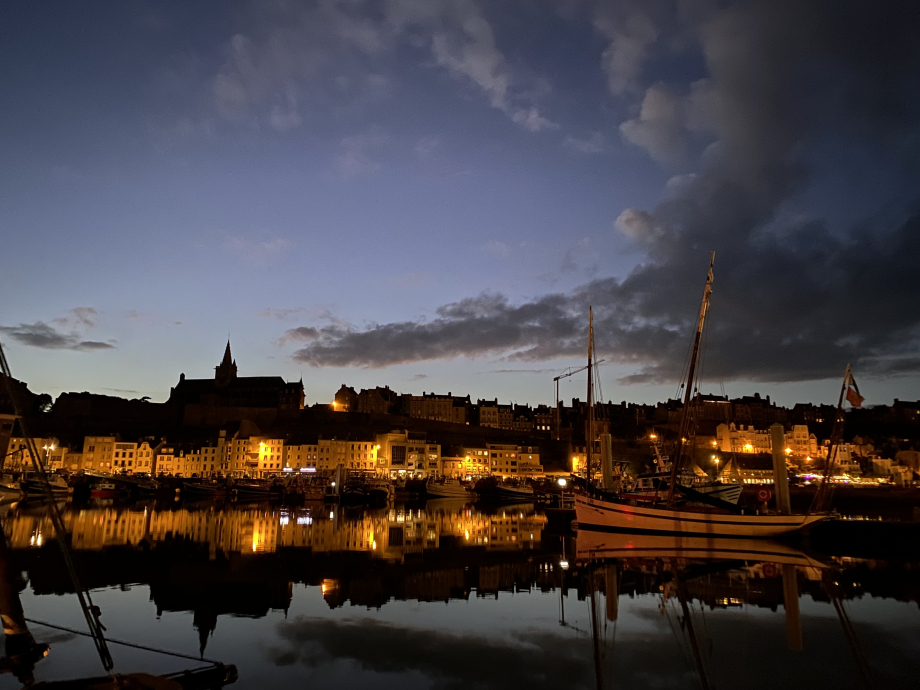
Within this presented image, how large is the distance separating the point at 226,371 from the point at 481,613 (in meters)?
146

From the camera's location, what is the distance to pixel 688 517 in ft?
91.9

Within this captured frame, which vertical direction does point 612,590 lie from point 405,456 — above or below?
above

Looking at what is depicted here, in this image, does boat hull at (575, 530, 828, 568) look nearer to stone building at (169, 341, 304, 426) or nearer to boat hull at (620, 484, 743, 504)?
boat hull at (620, 484, 743, 504)

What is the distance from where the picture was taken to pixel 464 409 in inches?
5320

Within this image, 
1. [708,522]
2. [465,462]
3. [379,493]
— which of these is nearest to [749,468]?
[465,462]

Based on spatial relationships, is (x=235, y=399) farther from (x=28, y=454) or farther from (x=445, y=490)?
(x=445, y=490)

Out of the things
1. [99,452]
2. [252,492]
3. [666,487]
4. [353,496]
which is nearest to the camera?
[666,487]

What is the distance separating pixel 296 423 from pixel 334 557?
3898 inches

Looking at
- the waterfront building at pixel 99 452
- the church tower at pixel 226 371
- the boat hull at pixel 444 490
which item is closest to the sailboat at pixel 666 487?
the boat hull at pixel 444 490

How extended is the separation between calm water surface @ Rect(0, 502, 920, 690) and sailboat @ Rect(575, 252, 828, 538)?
3.68m

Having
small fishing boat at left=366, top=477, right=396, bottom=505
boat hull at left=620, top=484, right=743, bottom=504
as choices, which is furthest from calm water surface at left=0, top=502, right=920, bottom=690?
small fishing boat at left=366, top=477, right=396, bottom=505

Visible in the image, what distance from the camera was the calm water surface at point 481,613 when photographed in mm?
9125

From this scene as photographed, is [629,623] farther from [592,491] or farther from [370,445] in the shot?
[370,445]

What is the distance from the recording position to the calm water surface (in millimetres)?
9125
